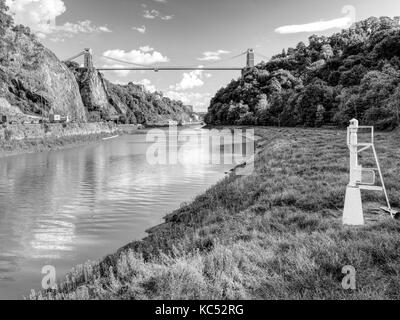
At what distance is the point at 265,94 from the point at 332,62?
27467 mm

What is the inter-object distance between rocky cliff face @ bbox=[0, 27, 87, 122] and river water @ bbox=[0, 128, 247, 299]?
Result: 45041 mm

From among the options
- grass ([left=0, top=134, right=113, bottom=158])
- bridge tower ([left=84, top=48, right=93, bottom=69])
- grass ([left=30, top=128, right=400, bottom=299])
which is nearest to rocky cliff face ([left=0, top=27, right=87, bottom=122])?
grass ([left=0, top=134, right=113, bottom=158])

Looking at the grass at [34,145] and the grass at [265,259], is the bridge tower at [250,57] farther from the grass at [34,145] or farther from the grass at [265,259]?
the grass at [265,259]

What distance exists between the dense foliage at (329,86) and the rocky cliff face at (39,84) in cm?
4598

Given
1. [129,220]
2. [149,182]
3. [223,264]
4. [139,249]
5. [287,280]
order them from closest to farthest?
[287,280], [223,264], [139,249], [129,220], [149,182]

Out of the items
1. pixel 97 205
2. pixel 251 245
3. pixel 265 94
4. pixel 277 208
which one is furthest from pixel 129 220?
pixel 265 94

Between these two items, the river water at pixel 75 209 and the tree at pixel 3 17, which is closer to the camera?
the river water at pixel 75 209

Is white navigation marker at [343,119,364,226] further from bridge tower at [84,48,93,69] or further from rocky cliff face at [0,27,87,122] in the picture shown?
bridge tower at [84,48,93,69]

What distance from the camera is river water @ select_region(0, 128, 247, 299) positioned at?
10.8 m

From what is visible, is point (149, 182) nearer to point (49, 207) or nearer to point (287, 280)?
point (49, 207)

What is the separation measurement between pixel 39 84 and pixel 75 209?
87.6m

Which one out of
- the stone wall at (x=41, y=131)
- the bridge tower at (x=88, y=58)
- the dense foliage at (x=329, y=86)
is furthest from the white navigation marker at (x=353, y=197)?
the bridge tower at (x=88, y=58)

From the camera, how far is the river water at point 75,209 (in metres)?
10.8

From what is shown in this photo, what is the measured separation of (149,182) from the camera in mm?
25094
